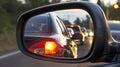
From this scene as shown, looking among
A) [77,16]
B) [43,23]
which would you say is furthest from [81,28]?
[43,23]

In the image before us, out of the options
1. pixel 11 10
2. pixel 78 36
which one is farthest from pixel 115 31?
pixel 11 10

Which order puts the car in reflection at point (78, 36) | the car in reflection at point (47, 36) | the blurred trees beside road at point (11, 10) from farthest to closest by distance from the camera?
the blurred trees beside road at point (11, 10) → the car in reflection at point (47, 36) → the car in reflection at point (78, 36)

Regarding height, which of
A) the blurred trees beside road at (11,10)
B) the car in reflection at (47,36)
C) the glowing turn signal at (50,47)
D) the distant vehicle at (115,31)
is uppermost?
the car in reflection at (47,36)

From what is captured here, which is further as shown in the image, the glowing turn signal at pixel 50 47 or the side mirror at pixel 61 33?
the glowing turn signal at pixel 50 47

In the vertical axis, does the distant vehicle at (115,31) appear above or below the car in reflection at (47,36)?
below

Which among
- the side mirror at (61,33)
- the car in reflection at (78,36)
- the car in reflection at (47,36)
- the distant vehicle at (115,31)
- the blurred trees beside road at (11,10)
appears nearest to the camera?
the side mirror at (61,33)

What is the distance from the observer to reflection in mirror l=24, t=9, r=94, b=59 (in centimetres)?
280

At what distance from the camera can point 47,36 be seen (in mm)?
3225

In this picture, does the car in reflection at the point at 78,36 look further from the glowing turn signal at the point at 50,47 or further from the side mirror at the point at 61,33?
the glowing turn signal at the point at 50,47

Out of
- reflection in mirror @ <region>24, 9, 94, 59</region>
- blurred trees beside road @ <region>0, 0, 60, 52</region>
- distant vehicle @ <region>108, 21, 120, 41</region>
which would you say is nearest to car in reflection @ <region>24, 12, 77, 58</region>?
reflection in mirror @ <region>24, 9, 94, 59</region>

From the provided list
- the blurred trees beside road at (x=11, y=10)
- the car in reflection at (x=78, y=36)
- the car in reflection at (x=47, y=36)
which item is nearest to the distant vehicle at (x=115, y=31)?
the car in reflection at (x=47, y=36)

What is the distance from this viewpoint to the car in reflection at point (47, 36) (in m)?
2.96

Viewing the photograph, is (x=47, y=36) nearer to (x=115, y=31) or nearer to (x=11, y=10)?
(x=115, y=31)

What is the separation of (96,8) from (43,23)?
0.57 metres
